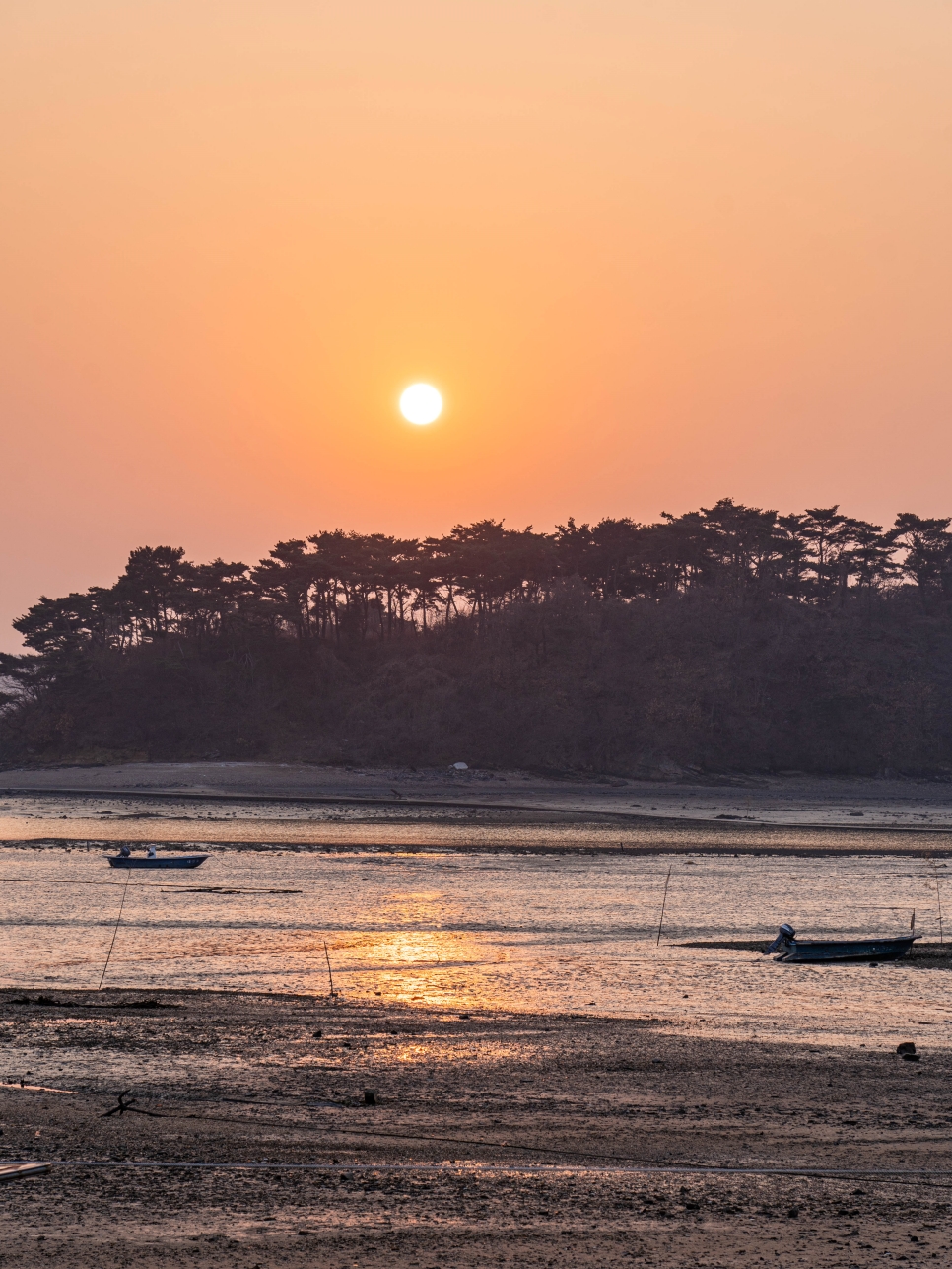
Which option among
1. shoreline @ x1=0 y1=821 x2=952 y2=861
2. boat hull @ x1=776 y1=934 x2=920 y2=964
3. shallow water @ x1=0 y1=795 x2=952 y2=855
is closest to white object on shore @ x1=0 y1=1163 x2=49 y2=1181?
boat hull @ x1=776 y1=934 x2=920 y2=964

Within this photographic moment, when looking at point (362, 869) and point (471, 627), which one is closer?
point (362, 869)

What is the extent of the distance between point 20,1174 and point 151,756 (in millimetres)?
94492

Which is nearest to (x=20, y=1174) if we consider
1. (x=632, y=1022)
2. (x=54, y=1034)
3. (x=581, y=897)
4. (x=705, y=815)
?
(x=54, y=1034)

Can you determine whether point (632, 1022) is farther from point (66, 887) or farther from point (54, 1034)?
point (66, 887)

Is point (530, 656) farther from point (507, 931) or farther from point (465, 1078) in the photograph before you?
point (465, 1078)

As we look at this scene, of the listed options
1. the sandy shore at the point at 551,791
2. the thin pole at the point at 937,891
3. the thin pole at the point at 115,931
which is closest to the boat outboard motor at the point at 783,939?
the thin pole at the point at 937,891

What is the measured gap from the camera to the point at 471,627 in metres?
123

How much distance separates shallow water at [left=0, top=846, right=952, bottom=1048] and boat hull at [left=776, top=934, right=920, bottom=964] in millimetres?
410

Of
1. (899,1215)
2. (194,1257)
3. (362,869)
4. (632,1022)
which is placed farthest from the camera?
(362,869)

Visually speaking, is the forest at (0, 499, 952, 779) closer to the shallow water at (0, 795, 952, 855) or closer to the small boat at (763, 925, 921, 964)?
the shallow water at (0, 795, 952, 855)

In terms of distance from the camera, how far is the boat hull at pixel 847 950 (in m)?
21.9

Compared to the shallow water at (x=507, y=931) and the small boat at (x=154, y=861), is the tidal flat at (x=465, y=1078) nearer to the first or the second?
the shallow water at (x=507, y=931)

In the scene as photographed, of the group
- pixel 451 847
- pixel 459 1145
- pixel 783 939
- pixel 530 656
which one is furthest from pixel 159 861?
pixel 530 656

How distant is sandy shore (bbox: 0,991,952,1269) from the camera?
7.65 m
